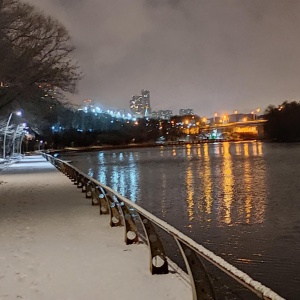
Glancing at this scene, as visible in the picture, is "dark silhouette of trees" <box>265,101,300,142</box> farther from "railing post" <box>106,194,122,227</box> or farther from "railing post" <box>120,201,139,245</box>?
"railing post" <box>120,201,139,245</box>

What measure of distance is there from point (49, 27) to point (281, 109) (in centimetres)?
13128

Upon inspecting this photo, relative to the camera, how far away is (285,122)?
5758 inches

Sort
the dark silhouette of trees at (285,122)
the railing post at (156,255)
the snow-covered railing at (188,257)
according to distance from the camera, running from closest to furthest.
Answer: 1. the snow-covered railing at (188,257)
2. the railing post at (156,255)
3. the dark silhouette of trees at (285,122)

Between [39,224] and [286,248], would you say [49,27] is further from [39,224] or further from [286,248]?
[286,248]

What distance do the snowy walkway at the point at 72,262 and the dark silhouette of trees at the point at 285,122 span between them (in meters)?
136

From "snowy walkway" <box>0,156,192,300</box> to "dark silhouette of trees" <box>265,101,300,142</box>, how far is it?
136m

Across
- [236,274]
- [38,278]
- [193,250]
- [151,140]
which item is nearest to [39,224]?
[38,278]

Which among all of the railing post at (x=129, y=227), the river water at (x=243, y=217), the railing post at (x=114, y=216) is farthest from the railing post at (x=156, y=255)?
the railing post at (x=114, y=216)

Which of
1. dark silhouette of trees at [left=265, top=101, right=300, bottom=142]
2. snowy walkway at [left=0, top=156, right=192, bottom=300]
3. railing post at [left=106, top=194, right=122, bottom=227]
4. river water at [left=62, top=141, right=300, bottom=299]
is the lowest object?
river water at [left=62, top=141, right=300, bottom=299]

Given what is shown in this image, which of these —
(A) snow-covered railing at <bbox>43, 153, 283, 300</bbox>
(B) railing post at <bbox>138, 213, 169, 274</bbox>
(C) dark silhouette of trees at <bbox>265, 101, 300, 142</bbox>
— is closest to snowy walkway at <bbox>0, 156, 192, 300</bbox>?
(B) railing post at <bbox>138, 213, 169, 274</bbox>

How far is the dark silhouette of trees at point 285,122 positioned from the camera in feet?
476

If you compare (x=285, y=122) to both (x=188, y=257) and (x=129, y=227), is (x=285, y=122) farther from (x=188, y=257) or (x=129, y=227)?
(x=188, y=257)

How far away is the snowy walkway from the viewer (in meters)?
7.20

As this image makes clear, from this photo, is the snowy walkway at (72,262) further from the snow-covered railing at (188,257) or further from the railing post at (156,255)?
the snow-covered railing at (188,257)
